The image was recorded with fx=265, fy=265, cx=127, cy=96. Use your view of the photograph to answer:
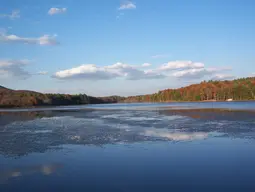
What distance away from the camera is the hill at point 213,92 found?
406 ft

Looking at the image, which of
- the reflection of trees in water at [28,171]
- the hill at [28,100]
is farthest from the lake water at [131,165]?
the hill at [28,100]

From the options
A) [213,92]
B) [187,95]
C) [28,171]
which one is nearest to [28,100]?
[187,95]

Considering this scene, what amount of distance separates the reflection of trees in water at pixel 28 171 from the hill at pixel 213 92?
4957 inches

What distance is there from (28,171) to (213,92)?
143 m

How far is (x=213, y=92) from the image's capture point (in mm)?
143375

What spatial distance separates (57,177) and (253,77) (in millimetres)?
142226

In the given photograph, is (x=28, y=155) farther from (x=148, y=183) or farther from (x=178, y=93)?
(x=178, y=93)

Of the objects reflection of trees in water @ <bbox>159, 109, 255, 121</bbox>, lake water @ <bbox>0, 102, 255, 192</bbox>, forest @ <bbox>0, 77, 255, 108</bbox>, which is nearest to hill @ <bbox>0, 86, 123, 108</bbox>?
forest @ <bbox>0, 77, 255, 108</bbox>

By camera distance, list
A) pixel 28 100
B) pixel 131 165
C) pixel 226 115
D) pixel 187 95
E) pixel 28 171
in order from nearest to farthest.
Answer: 1. pixel 28 171
2. pixel 131 165
3. pixel 226 115
4. pixel 28 100
5. pixel 187 95

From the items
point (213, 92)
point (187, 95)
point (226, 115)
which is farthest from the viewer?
point (187, 95)

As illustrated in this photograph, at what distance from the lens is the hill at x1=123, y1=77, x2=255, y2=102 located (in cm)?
12387

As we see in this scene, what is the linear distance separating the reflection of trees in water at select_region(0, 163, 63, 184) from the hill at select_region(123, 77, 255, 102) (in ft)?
413

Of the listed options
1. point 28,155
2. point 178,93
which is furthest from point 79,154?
point 178,93

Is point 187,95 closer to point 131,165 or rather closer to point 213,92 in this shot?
point 213,92
